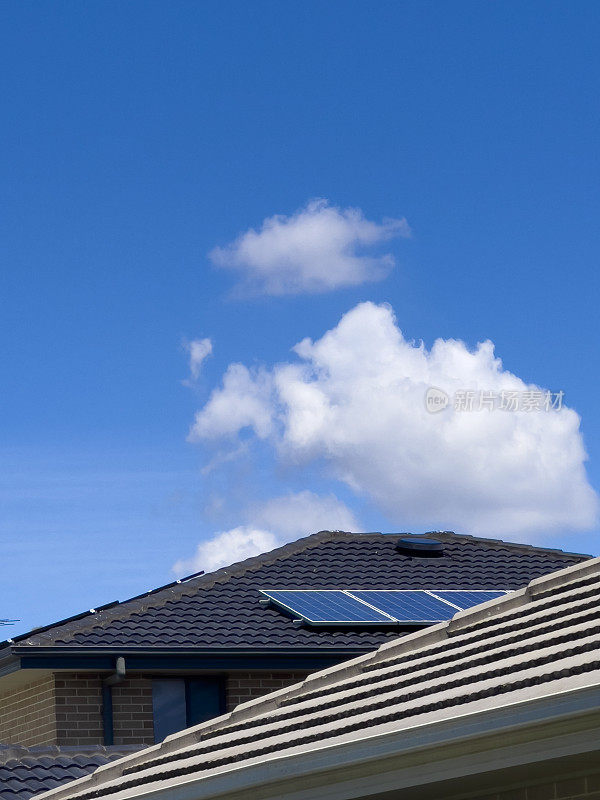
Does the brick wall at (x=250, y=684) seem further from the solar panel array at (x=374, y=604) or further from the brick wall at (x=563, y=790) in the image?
the brick wall at (x=563, y=790)

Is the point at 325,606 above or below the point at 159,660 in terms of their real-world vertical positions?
above

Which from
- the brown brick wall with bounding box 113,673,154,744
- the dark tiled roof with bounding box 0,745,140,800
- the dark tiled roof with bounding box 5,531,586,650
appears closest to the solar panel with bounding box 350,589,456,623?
the dark tiled roof with bounding box 5,531,586,650

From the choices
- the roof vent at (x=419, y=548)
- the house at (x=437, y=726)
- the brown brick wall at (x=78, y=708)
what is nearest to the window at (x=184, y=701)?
the brown brick wall at (x=78, y=708)

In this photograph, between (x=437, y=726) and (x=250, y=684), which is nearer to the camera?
(x=437, y=726)

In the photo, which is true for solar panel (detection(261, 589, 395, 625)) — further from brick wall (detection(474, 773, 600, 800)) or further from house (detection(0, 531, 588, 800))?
brick wall (detection(474, 773, 600, 800))

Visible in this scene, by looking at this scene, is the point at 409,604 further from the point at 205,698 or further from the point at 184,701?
the point at 184,701

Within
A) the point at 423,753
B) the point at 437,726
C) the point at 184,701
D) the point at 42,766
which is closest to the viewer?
the point at 437,726

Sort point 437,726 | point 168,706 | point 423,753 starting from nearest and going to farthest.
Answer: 1. point 437,726
2. point 423,753
3. point 168,706

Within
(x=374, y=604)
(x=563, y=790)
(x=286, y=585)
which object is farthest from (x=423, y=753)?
(x=286, y=585)

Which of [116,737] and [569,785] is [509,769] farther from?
[116,737]

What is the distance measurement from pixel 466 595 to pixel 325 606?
2.28 meters

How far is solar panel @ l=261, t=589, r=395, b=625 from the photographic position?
1834 centimetres

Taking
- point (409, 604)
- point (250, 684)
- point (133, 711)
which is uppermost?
point (409, 604)

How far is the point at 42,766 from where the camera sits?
13.9 meters
